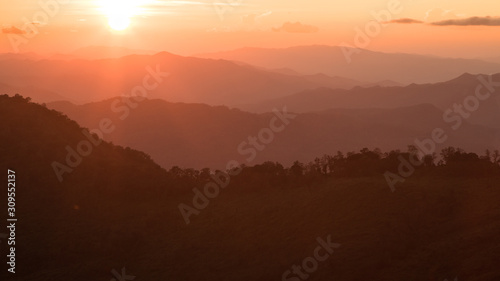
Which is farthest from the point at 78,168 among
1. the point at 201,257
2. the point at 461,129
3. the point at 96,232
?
the point at 461,129

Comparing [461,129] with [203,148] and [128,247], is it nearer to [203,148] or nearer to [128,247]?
[203,148]

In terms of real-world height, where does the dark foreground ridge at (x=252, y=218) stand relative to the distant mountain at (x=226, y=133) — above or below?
below

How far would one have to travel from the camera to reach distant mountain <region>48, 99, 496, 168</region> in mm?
94750

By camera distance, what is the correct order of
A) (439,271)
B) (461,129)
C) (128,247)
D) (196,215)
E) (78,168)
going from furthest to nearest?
(461,129) < (78,168) < (196,215) < (128,247) < (439,271)

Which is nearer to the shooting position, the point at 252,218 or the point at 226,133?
the point at 252,218

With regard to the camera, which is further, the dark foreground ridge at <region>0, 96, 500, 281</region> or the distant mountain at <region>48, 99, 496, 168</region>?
the distant mountain at <region>48, 99, 496, 168</region>

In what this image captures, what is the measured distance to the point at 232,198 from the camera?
109ft

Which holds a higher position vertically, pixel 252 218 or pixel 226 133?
pixel 226 133

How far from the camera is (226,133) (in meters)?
103

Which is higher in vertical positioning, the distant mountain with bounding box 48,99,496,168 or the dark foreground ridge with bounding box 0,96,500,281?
the distant mountain with bounding box 48,99,496,168

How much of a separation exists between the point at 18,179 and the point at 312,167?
20.1 m

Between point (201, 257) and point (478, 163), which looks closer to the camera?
point (201, 257)

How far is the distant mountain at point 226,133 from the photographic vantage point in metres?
94.8

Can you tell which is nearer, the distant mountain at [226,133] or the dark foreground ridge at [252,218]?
the dark foreground ridge at [252,218]
